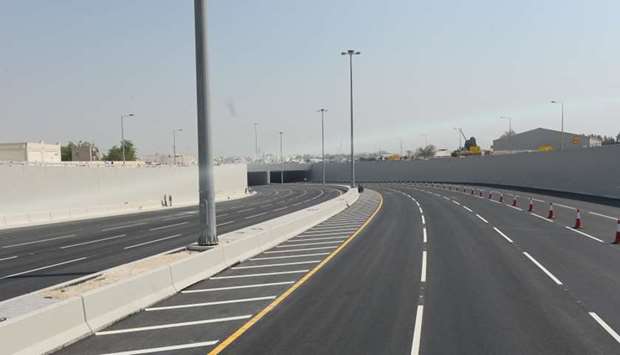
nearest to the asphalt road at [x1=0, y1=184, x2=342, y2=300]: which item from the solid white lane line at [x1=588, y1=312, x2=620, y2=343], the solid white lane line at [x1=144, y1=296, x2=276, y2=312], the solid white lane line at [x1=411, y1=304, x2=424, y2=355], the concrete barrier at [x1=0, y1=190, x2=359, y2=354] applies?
the concrete barrier at [x1=0, y1=190, x2=359, y2=354]

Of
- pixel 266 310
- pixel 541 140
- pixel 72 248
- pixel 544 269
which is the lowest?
pixel 72 248

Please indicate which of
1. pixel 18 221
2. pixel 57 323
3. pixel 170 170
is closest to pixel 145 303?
pixel 57 323

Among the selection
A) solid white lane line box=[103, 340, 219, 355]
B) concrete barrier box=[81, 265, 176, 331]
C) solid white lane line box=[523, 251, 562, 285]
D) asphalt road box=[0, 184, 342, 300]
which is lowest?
asphalt road box=[0, 184, 342, 300]

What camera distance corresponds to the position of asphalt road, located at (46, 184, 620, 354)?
7859 mm

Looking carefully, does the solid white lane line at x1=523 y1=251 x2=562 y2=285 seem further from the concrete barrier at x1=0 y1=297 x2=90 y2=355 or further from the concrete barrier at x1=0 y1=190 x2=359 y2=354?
the concrete barrier at x1=0 y1=297 x2=90 y2=355

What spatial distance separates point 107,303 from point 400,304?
557cm

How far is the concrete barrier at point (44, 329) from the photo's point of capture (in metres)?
6.95

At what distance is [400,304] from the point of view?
1018 cm

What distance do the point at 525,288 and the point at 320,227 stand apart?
49.9 ft

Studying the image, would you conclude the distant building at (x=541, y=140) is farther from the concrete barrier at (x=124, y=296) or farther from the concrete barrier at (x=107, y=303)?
the concrete barrier at (x=124, y=296)

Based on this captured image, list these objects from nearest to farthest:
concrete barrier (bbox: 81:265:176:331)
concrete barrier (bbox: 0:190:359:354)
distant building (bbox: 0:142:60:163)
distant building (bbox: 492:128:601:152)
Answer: concrete barrier (bbox: 0:190:359:354) → concrete barrier (bbox: 81:265:176:331) → distant building (bbox: 0:142:60:163) → distant building (bbox: 492:128:601:152)

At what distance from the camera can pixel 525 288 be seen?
1152 centimetres

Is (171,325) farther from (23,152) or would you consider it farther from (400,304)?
(23,152)

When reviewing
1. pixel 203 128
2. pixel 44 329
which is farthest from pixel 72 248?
pixel 44 329
